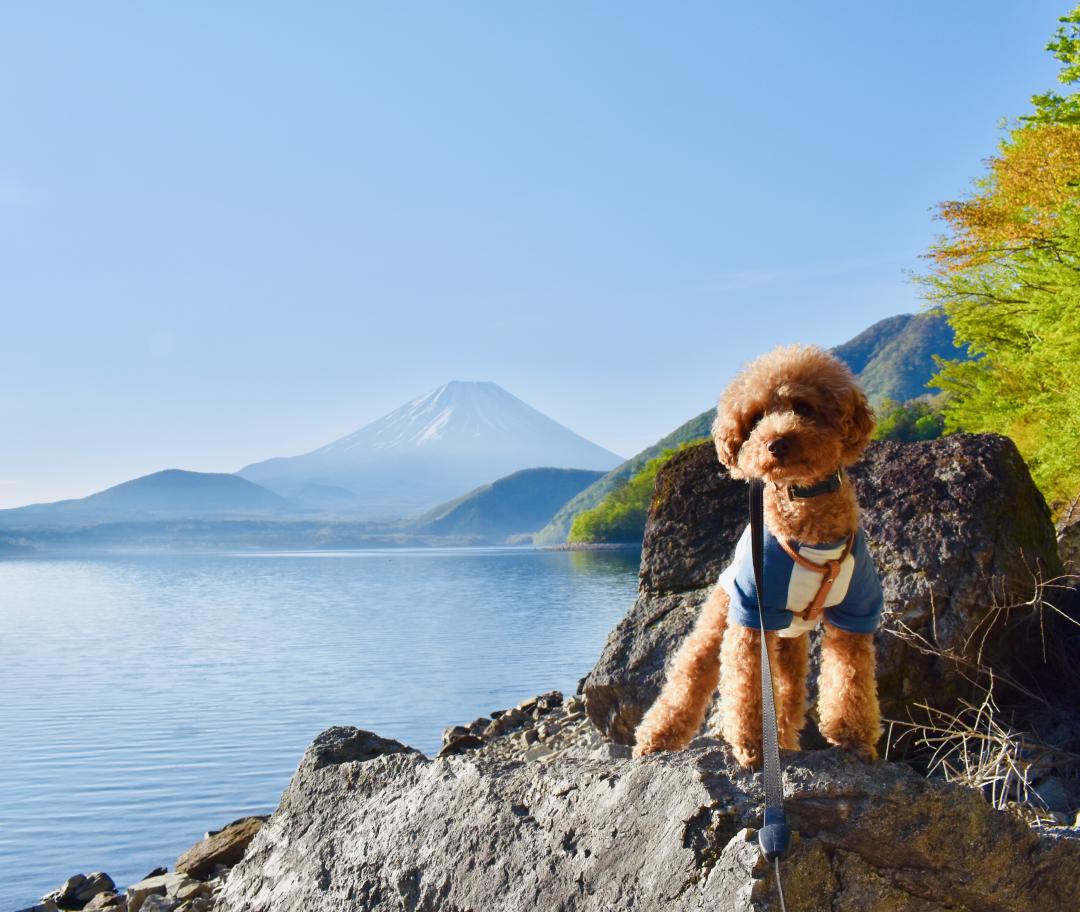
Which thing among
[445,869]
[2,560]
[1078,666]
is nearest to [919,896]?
[445,869]

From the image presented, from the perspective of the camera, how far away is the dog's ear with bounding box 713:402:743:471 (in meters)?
3.72

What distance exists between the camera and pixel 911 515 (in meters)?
6.66

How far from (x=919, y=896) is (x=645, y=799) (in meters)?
0.93

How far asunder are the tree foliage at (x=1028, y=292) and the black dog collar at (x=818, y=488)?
15069 mm

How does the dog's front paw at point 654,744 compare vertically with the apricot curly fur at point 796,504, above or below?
below

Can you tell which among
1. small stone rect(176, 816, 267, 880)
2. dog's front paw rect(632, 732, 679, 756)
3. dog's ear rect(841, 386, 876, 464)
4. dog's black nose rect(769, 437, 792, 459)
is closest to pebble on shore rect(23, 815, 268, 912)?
small stone rect(176, 816, 267, 880)

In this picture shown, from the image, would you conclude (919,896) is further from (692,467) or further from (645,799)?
(692,467)

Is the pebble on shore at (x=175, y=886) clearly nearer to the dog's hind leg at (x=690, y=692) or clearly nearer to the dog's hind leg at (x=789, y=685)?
the dog's hind leg at (x=690, y=692)

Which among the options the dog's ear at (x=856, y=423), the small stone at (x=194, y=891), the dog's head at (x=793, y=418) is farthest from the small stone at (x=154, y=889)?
the dog's ear at (x=856, y=423)

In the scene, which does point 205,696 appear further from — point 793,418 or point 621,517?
point 621,517

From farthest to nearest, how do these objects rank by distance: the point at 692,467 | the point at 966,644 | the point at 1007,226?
the point at 1007,226 < the point at 692,467 < the point at 966,644

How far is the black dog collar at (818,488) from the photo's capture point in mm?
3561

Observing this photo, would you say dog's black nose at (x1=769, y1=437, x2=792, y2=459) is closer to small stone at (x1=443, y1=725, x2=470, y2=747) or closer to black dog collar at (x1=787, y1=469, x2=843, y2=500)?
black dog collar at (x1=787, y1=469, x2=843, y2=500)

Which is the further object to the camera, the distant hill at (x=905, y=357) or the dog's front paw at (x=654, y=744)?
the distant hill at (x=905, y=357)
